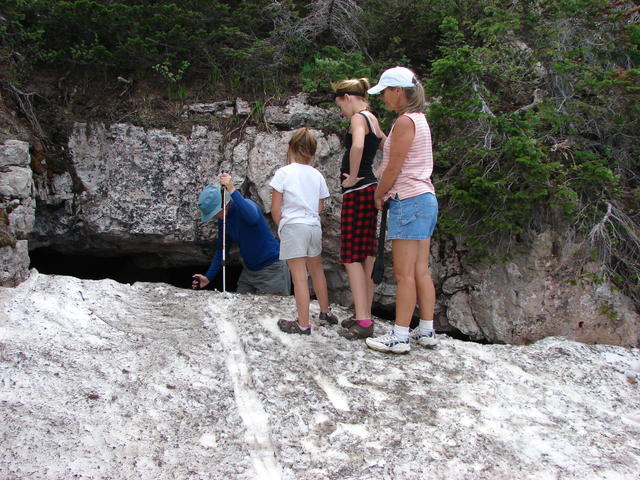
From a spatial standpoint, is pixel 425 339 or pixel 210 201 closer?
pixel 425 339

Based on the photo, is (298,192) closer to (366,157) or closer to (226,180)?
(366,157)

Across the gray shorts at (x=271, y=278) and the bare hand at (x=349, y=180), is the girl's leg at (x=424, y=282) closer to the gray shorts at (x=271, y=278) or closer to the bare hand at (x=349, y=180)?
the bare hand at (x=349, y=180)

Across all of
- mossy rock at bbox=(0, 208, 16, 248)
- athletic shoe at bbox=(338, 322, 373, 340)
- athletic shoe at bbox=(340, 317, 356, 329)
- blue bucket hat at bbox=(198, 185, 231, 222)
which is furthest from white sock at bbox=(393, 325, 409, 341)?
mossy rock at bbox=(0, 208, 16, 248)

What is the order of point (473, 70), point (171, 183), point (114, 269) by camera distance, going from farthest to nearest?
point (114, 269) → point (171, 183) → point (473, 70)

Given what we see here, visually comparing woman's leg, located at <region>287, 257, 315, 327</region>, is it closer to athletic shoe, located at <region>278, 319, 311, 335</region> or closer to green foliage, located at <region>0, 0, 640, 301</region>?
athletic shoe, located at <region>278, 319, 311, 335</region>

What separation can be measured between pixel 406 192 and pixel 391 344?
1160mm

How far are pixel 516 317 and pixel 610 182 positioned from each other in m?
1.56

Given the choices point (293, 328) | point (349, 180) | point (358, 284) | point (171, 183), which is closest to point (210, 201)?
point (171, 183)

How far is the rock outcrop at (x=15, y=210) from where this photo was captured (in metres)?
4.75

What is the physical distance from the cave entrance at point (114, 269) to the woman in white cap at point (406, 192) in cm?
386

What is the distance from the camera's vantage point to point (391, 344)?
13.4 feet

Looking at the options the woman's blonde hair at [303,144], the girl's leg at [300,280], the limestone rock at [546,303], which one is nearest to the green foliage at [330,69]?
the woman's blonde hair at [303,144]

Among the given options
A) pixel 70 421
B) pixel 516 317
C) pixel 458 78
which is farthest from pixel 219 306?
pixel 458 78

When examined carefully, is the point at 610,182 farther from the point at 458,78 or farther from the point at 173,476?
the point at 173,476
